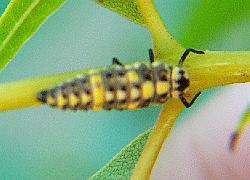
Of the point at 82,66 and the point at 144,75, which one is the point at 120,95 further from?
the point at 82,66

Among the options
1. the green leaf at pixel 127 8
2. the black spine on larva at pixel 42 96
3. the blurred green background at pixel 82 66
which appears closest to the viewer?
the black spine on larva at pixel 42 96

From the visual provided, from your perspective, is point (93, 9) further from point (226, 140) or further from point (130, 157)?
point (130, 157)

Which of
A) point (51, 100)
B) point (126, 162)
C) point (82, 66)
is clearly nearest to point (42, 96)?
point (51, 100)

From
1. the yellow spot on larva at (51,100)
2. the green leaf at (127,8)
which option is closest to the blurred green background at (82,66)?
the green leaf at (127,8)

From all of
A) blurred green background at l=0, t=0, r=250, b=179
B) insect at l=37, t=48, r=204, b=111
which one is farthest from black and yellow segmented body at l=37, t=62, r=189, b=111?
blurred green background at l=0, t=0, r=250, b=179

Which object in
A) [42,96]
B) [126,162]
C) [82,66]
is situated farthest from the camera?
[82,66]

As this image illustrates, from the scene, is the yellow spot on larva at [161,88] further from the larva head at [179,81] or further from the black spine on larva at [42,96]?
the black spine on larva at [42,96]
